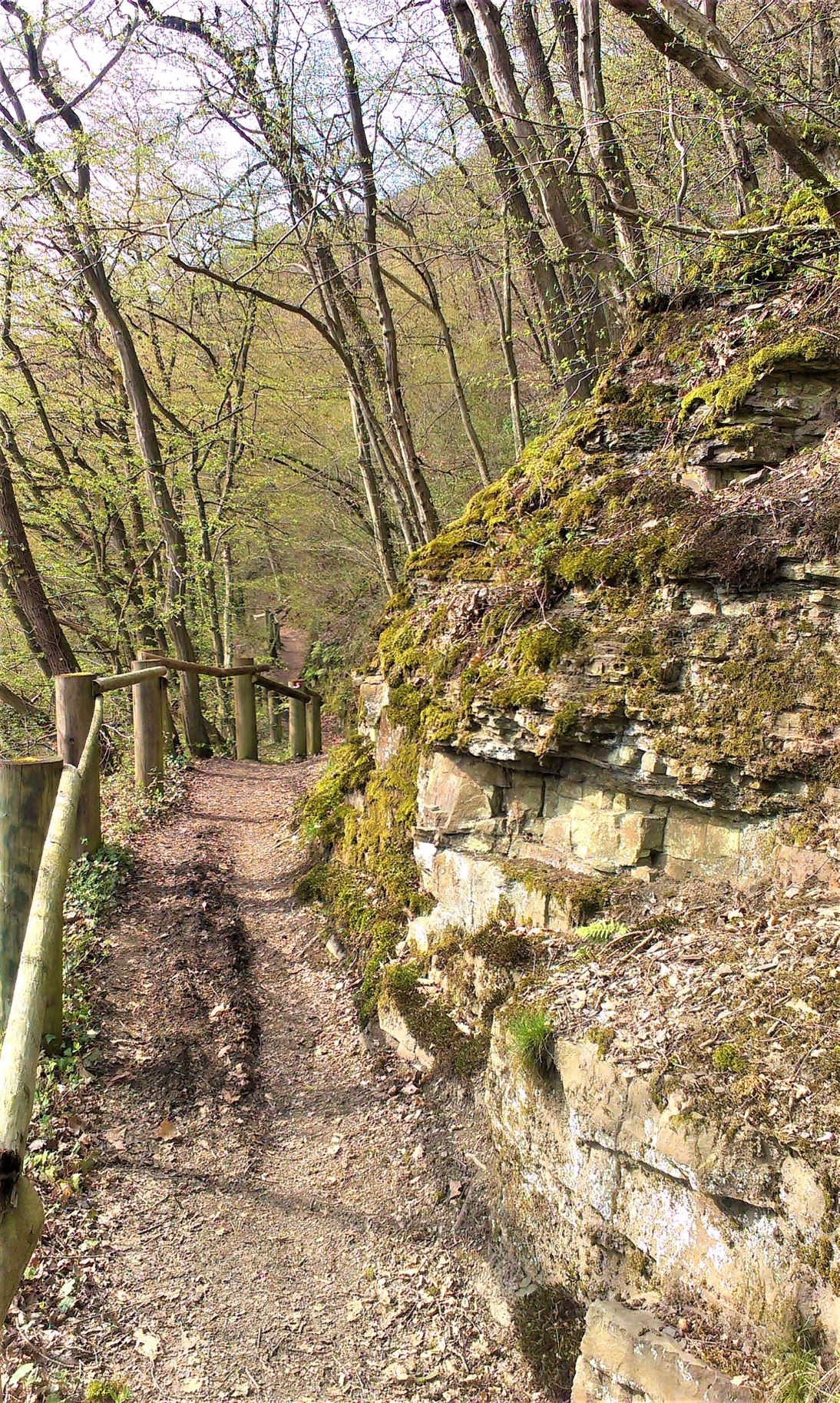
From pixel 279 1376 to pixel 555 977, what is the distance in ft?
6.53

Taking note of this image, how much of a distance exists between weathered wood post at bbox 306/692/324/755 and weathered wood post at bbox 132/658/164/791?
225 inches

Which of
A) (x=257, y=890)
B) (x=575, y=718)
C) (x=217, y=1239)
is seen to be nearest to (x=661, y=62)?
(x=575, y=718)

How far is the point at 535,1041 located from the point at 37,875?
2.59 metres

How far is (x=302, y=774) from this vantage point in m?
10.8

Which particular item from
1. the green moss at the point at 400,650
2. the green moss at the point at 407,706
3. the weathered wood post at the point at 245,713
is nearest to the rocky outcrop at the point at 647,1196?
the green moss at the point at 407,706

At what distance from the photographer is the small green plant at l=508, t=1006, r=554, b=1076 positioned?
11.6 ft

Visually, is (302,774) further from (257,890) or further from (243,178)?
(243,178)

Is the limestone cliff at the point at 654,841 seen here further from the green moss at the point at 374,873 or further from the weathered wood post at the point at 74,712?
the weathered wood post at the point at 74,712

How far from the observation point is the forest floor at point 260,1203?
3.19 m

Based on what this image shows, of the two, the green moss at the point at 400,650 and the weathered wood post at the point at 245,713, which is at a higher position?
the green moss at the point at 400,650

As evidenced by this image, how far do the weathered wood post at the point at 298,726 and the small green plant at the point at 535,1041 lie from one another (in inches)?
407

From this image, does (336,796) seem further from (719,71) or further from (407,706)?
(719,71)

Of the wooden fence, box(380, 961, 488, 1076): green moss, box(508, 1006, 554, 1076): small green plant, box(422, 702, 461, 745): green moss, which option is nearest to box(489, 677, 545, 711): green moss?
box(422, 702, 461, 745): green moss

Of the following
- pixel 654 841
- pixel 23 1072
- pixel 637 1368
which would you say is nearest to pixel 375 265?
pixel 654 841
